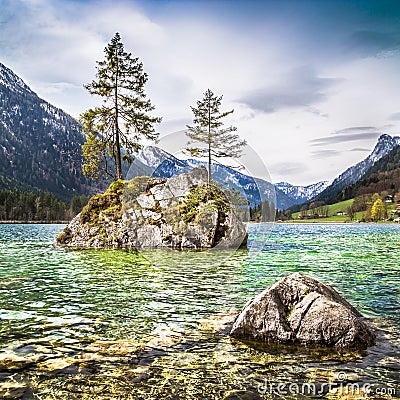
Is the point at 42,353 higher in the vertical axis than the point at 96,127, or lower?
lower

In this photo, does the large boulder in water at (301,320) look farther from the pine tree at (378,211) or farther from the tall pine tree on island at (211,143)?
the pine tree at (378,211)

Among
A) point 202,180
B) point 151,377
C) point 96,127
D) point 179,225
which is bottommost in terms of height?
point 151,377

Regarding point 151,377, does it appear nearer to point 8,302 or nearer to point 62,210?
point 8,302

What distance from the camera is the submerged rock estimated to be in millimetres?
33969

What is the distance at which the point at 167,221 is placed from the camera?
115 feet

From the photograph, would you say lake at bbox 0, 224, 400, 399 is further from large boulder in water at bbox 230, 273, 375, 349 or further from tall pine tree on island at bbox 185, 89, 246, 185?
tall pine tree on island at bbox 185, 89, 246, 185

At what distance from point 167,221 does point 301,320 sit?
27.0 m

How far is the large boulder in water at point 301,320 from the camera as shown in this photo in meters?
8.12

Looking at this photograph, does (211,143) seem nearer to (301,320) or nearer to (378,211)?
(301,320)

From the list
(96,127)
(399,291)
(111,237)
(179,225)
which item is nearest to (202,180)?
(179,225)

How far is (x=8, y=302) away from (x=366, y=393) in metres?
10.3

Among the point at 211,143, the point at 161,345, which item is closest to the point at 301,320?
the point at 161,345

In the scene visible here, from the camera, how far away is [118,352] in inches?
304

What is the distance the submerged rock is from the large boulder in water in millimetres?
23450
